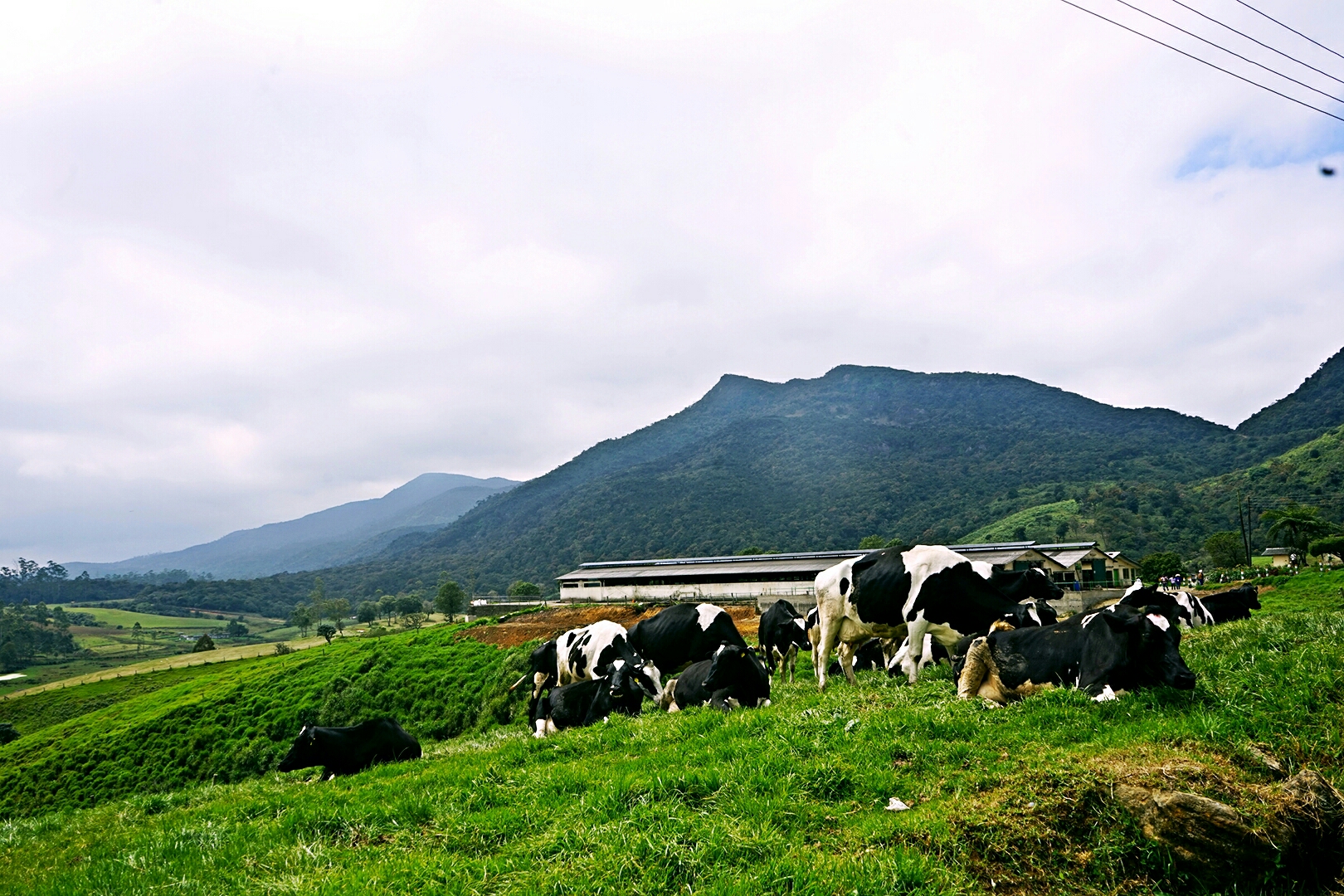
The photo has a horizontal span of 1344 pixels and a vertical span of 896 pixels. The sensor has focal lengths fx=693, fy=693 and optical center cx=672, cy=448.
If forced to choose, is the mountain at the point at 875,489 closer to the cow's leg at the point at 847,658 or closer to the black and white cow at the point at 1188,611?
the black and white cow at the point at 1188,611

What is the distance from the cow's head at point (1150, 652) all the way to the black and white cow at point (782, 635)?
11.1m

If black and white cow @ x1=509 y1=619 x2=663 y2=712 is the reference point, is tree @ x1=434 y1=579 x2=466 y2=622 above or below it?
below

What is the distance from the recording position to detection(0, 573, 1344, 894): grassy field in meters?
4.98

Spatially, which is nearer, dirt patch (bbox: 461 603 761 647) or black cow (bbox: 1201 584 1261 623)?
black cow (bbox: 1201 584 1261 623)

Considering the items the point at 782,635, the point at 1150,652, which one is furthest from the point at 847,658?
the point at 1150,652

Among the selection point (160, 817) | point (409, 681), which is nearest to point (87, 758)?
point (409, 681)

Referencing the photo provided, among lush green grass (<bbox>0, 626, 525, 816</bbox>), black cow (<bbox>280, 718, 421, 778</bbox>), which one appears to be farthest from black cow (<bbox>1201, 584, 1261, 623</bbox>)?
black cow (<bbox>280, 718, 421, 778</bbox>)

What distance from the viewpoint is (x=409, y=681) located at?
35.7m

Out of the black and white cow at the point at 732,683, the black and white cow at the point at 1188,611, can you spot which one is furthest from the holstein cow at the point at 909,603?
the black and white cow at the point at 1188,611

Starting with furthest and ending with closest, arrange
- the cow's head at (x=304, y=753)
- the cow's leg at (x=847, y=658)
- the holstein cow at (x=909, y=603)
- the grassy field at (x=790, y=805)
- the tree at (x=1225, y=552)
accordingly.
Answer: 1. the tree at (x=1225, y=552)
2. the cow's head at (x=304, y=753)
3. the cow's leg at (x=847, y=658)
4. the holstein cow at (x=909, y=603)
5. the grassy field at (x=790, y=805)

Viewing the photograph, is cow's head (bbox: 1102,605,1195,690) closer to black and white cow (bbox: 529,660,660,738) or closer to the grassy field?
the grassy field

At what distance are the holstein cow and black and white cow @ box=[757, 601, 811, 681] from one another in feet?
17.9

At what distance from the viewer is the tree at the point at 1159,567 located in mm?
53938

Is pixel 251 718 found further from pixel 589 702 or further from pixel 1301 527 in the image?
pixel 1301 527
